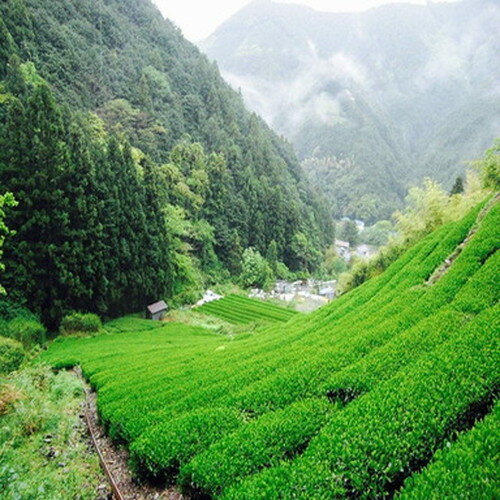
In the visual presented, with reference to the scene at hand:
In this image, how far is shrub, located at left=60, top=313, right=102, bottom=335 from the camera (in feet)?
114

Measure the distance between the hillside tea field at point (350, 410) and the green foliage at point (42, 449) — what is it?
114 centimetres

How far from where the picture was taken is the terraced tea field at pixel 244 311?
2037 inches

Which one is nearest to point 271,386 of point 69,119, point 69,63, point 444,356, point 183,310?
point 444,356

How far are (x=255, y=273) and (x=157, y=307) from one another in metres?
31.9

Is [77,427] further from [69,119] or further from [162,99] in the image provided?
[162,99]

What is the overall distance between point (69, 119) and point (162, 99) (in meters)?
42.8

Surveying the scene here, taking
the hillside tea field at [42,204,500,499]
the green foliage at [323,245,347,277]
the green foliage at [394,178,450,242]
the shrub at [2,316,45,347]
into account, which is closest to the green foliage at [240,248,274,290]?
the green foliage at [323,245,347,277]

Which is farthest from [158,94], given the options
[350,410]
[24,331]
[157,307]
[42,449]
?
[350,410]

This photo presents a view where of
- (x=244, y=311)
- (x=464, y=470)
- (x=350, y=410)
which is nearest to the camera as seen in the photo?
(x=464, y=470)

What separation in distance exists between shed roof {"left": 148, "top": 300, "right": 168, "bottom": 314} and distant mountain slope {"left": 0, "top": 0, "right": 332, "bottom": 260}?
32.0 metres

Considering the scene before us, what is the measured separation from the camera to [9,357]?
18.8m

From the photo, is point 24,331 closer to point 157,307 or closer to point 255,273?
point 157,307

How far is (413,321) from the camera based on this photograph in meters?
12.5

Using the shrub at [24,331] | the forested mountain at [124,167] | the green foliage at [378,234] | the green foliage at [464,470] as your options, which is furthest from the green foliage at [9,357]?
Answer: the green foliage at [378,234]
